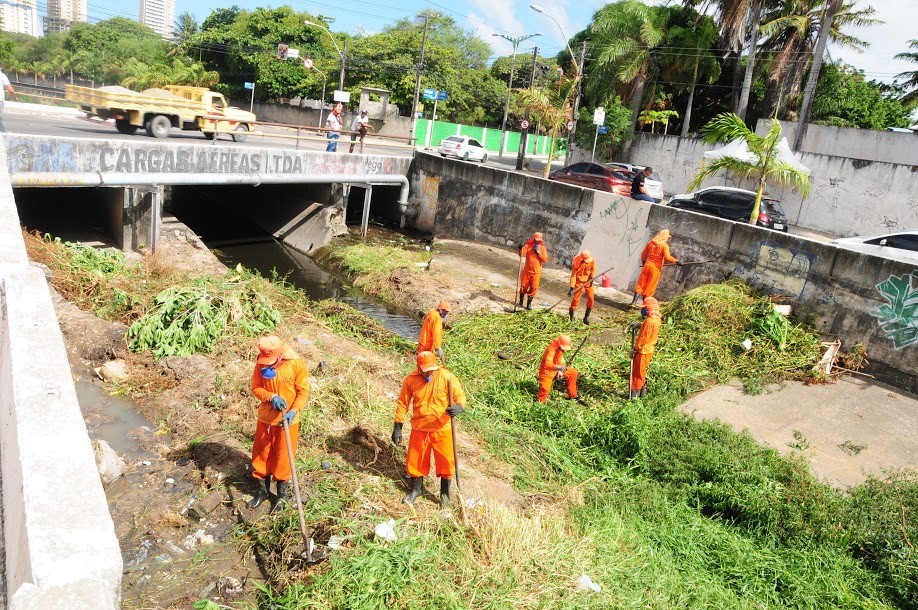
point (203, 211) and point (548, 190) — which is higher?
point (548, 190)

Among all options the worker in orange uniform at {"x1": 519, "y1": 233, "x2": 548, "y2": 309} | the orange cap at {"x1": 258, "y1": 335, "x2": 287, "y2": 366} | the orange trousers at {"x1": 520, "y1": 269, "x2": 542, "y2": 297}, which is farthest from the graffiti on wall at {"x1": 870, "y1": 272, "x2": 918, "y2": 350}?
the orange cap at {"x1": 258, "y1": 335, "x2": 287, "y2": 366}

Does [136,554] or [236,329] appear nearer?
[136,554]

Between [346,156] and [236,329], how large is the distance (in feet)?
36.0

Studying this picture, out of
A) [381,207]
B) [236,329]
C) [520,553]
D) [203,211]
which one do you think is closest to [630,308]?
[236,329]

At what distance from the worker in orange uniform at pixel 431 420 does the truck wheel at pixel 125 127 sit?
19.0 meters

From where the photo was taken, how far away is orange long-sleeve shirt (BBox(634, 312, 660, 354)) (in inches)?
373

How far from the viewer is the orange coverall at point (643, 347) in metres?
9.48

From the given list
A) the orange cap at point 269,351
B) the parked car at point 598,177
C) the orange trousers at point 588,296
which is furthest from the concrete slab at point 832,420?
the parked car at point 598,177

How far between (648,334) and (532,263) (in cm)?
426

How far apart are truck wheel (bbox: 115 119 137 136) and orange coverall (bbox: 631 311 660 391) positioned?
18.6 m

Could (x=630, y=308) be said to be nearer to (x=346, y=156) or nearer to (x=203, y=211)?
(x=346, y=156)

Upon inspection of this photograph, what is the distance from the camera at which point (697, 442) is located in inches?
326

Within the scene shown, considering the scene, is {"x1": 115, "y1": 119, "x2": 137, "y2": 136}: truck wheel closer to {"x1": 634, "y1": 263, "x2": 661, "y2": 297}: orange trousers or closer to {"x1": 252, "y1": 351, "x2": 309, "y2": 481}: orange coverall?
{"x1": 634, "y1": 263, "x2": 661, "y2": 297}: orange trousers

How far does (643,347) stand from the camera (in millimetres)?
9594
